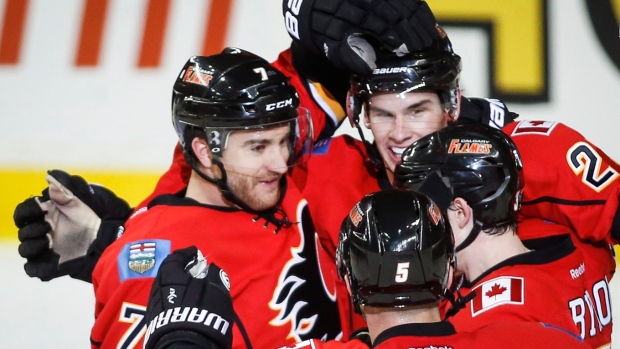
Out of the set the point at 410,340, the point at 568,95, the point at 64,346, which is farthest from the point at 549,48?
the point at 410,340

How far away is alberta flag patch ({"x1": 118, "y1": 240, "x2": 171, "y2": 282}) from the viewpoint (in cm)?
268

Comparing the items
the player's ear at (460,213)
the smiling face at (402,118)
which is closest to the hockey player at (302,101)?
the smiling face at (402,118)

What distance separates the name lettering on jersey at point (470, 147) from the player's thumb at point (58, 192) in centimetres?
116

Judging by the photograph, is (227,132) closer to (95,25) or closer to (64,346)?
(64,346)

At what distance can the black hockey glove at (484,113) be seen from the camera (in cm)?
339

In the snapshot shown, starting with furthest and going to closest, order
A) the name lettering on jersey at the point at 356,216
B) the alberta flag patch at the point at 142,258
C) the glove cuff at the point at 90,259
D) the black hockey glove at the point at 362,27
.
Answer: the glove cuff at the point at 90,259 < the black hockey glove at the point at 362,27 < the alberta flag patch at the point at 142,258 < the name lettering on jersey at the point at 356,216

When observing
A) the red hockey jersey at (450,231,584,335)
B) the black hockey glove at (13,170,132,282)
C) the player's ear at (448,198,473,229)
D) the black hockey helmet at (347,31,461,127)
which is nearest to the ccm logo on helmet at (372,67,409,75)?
the black hockey helmet at (347,31,461,127)

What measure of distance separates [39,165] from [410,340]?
2449 mm

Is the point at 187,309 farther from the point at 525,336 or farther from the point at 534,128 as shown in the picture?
the point at 534,128

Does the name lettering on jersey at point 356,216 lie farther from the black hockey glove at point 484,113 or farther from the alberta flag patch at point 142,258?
the black hockey glove at point 484,113

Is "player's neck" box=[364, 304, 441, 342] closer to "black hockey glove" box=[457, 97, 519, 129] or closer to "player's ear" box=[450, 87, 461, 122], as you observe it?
"player's ear" box=[450, 87, 461, 122]

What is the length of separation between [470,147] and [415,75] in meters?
0.39

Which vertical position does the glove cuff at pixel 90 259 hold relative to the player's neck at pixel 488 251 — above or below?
below

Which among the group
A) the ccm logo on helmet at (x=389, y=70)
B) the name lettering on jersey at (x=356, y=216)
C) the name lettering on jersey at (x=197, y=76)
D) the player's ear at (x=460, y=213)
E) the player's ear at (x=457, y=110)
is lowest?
the player's ear at (x=460, y=213)
